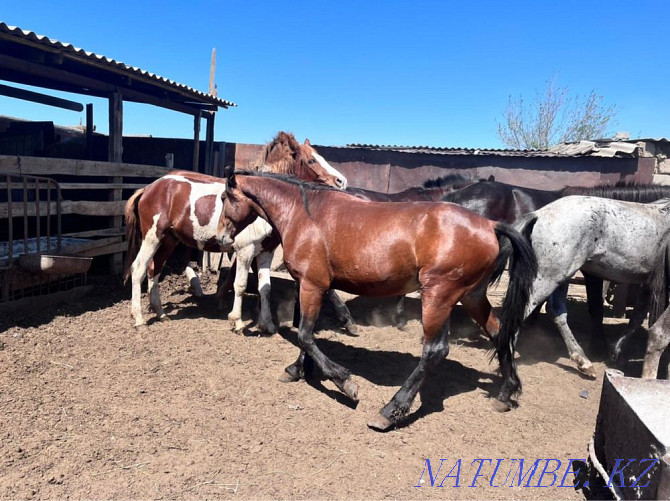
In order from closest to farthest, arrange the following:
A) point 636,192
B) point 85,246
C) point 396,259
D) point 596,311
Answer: point 396,259, point 636,192, point 596,311, point 85,246

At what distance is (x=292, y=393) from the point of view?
380 centimetres

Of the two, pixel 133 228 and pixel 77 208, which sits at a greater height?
pixel 77 208

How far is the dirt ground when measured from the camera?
2.64 metres

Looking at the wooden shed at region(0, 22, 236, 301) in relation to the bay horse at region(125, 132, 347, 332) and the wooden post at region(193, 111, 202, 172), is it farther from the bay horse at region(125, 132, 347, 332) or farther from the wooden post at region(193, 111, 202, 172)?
the bay horse at region(125, 132, 347, 332)

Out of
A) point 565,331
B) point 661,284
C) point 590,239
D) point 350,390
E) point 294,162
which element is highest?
point 294,162

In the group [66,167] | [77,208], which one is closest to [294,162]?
[66,167]

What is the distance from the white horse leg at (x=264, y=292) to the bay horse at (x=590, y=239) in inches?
113

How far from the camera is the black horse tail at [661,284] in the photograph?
14.0 feet

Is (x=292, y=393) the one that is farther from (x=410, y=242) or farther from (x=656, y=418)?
(x=656, y=418)

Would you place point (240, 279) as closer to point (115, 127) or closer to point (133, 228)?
point (133, 228)

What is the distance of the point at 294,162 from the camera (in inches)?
224

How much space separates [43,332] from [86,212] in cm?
222

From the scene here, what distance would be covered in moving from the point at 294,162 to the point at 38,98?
250 inches

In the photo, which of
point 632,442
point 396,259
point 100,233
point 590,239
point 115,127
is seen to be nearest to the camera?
point 632,442
